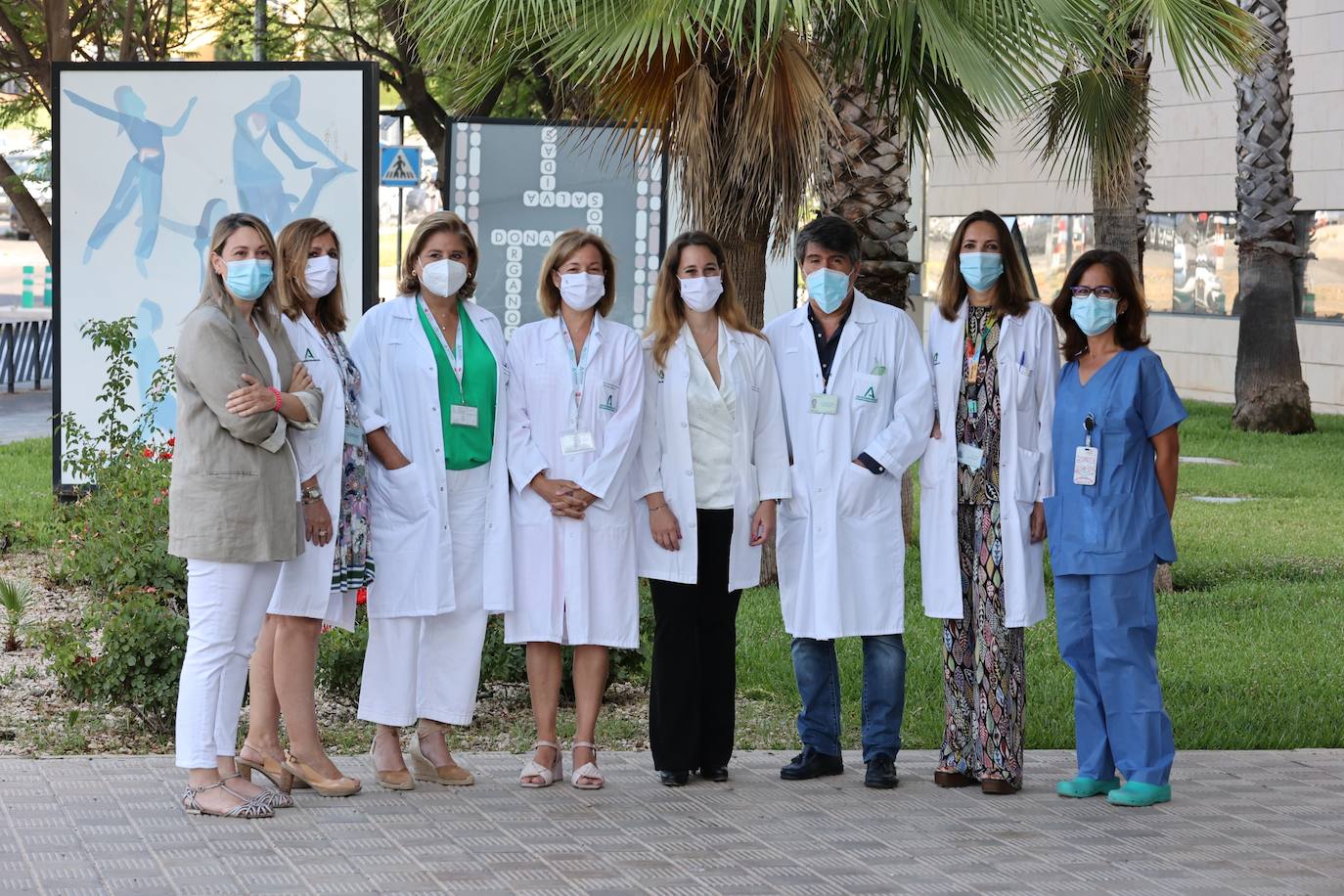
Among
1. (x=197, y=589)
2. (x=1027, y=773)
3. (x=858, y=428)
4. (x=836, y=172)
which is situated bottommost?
(x=1027, y=773)

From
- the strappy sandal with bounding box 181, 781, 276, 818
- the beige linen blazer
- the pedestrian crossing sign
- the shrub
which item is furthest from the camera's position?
the pedestrian crossing sign

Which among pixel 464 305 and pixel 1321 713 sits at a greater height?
pixel 464 305

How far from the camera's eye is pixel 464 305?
6.34m

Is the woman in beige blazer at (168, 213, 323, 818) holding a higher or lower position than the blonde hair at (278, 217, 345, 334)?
lower

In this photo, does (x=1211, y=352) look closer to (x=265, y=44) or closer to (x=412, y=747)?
(x=265, y=44)

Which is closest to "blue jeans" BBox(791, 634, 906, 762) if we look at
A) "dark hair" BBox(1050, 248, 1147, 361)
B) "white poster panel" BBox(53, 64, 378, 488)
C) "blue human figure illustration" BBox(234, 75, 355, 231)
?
"dark hair" BBox(1050, 248, 1147, 361)

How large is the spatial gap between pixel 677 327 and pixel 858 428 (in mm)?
743

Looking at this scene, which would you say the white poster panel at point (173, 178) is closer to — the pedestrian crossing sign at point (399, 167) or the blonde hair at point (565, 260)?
the blonde hair at point (565, 260)

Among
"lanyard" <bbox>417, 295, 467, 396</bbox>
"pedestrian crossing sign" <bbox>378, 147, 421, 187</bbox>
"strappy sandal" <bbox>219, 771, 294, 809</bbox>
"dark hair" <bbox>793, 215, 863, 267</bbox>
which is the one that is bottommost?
"strappy sandal" <bbox>219, 771, 294, 809</bbox>

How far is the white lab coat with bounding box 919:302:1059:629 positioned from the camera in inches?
243

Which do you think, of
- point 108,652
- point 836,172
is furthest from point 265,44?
point 108,652

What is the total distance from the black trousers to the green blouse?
0.78 metres

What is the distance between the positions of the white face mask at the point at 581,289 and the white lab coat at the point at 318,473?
2.91ft

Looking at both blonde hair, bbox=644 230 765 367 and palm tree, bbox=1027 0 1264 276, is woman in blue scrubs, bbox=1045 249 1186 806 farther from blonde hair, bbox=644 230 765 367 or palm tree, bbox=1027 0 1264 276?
palm tree, bbox=1027 0 1264 276
